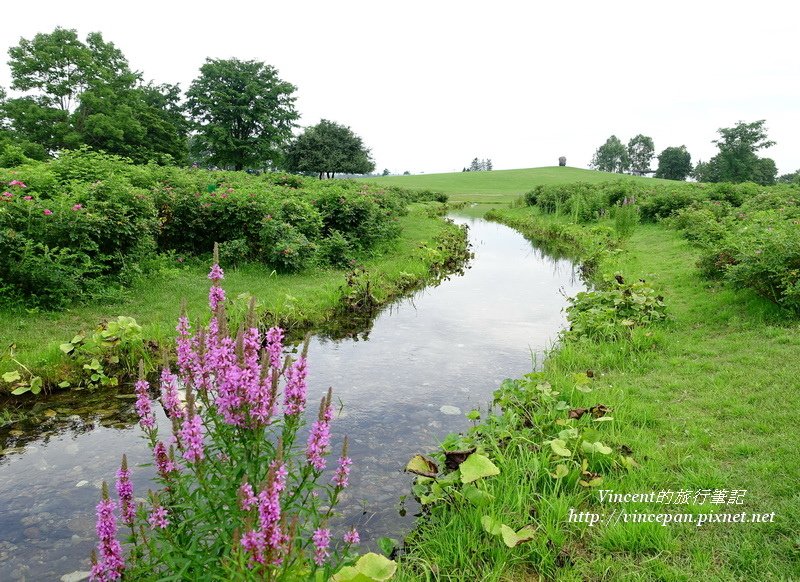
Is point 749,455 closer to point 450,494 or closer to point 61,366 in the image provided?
point 450,494

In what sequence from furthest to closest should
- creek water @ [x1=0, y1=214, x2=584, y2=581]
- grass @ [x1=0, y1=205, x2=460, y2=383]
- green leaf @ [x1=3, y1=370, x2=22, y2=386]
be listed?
grass @ [x1=0, y1=205, x2=460, y2=383], green leaf @ [x1=3, y1=370, x2=22, y2=386], creek water @ [x1=0, y1=214, x2=584, y2=581]

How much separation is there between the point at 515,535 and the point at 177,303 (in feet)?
25.9

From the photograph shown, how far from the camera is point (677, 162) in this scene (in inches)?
3701

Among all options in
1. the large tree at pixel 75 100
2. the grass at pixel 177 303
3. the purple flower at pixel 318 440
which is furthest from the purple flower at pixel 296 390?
the large tree at pixel 75 100

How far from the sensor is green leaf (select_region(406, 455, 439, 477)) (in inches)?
165

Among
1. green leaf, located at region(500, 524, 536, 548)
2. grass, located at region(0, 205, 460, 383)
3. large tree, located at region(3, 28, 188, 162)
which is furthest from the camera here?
large tree, located at region(3, 28, 188, 162)

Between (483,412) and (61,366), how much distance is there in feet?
19.2

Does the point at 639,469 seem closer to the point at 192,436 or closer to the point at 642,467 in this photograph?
the point at 642,467

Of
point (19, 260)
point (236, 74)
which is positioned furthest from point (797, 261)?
point (236, 74)

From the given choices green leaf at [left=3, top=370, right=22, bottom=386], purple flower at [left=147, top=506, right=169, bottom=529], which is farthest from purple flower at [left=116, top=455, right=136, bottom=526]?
green leaf at [left=3, top=370, right=22, bottom=386]

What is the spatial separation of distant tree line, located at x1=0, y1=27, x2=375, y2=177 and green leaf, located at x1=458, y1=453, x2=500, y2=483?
27.5 metres

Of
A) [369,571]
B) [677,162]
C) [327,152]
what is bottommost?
[369,571]

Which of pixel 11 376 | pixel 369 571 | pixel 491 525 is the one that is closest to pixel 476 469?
pixel 491 525

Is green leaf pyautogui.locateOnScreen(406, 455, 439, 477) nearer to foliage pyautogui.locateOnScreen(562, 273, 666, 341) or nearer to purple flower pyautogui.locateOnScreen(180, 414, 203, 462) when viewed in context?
purple flower pyautogui.locateOnScreen(180, 414, 203, 462)
